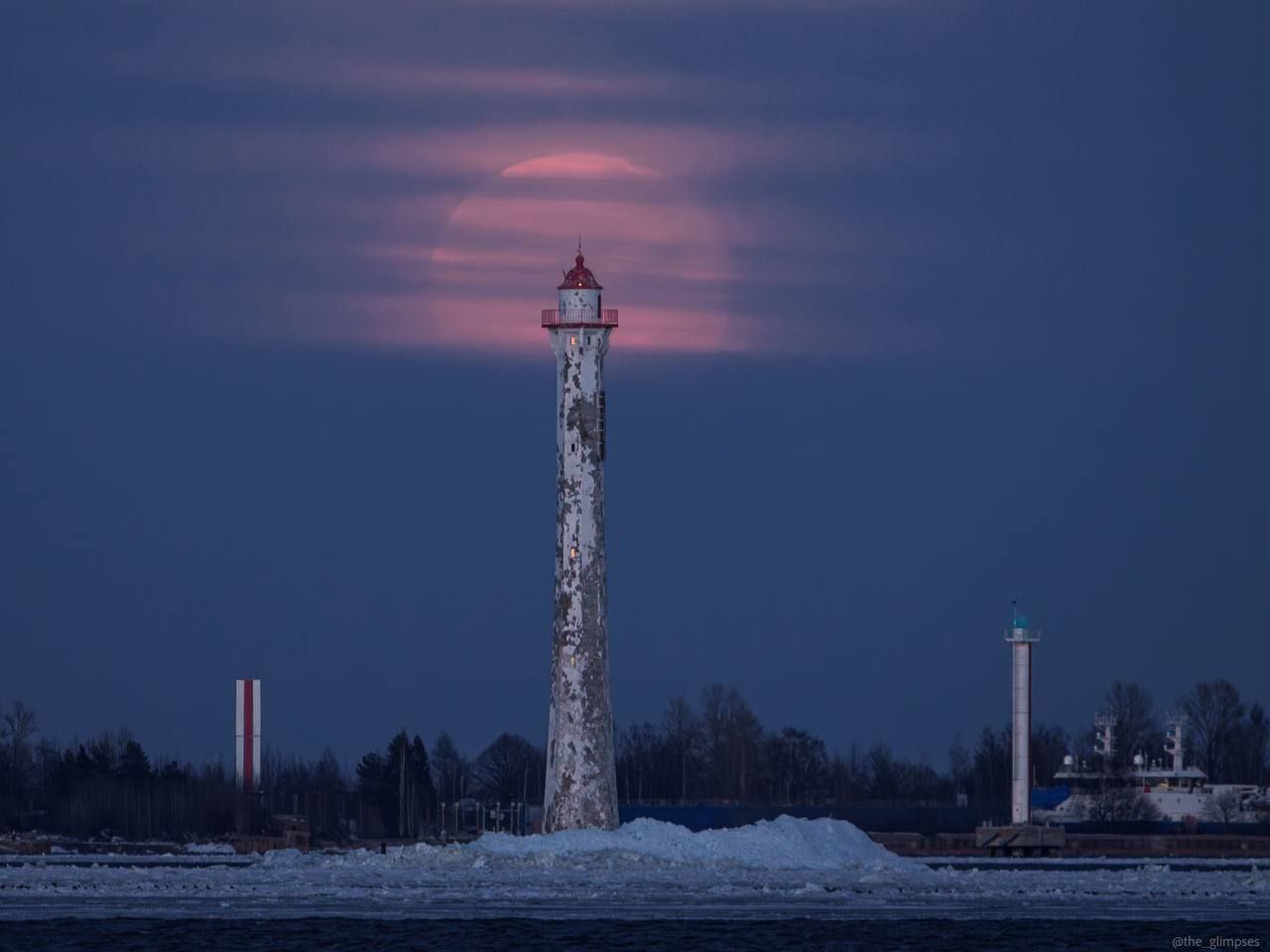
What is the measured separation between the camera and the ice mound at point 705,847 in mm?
55688

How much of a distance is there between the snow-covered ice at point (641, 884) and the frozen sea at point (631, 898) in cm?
8

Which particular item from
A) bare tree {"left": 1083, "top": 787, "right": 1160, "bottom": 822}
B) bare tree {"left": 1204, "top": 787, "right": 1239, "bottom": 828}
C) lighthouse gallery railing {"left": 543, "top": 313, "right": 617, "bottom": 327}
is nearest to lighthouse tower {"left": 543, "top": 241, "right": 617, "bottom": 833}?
lighthouse gallery railing {"left": 543, "top": 313, "right": 617, "bottom": 327}

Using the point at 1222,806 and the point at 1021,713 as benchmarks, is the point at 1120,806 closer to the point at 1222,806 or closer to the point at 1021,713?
the point at 1222,806

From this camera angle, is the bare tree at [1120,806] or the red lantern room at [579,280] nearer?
the red lantern room at [579,280]

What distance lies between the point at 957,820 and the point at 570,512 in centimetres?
4859

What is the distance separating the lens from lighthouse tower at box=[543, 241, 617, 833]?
58188mm

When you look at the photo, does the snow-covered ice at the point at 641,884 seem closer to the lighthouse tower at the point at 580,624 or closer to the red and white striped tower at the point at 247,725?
the lighthouse tower at the point at 580,624

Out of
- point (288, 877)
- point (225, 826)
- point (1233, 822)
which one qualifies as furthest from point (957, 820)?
point (288, 877)

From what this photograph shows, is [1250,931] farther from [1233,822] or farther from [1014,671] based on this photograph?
[1233,822]

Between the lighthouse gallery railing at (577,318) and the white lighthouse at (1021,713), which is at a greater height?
the lighthouse gallery railing at (577,318)

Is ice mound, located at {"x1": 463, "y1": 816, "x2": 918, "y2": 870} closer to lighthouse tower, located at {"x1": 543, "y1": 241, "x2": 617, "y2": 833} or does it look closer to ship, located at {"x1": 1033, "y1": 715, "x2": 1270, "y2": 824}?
lighthouse tower, located at {"x1": 543, "y1": 241, "x2": 617, "y2": 833}

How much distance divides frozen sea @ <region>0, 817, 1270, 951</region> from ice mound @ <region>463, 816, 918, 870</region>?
0.06 m

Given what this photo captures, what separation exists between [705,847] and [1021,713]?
25588mm

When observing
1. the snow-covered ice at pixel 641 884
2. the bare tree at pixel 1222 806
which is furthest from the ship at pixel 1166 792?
the snow-covered ice at pixel 641 884
